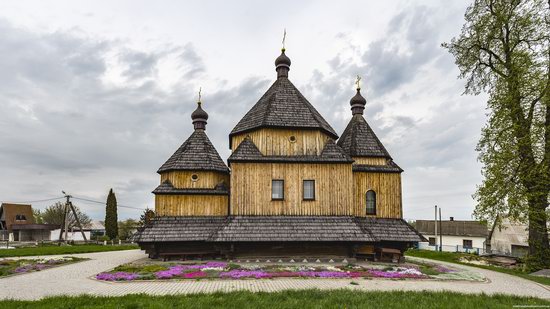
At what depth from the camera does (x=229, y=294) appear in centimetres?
934

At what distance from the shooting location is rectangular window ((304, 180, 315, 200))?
59.0ft

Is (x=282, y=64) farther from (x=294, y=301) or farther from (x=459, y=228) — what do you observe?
(x=459, y=228)

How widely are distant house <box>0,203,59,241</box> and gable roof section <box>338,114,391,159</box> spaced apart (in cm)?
4527

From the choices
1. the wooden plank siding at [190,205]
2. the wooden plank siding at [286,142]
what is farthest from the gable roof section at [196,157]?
the wooden plank siding at [286,142]

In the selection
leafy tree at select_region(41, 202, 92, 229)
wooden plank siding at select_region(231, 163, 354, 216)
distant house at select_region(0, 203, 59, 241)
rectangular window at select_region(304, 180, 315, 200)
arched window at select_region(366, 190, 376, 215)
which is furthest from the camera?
leafy tree at select_region(41, 202, 92, 229)

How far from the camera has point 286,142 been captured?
1855 cm

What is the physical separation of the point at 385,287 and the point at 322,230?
585cm

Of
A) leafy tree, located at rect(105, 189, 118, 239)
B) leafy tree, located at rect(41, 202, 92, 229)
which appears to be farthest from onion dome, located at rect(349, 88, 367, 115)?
leafy tree, located at rect(41, 202, 92, 229)

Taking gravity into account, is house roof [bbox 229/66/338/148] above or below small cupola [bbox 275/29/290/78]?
below

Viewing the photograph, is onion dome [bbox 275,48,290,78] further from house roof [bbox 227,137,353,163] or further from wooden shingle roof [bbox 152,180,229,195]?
wooden shingle roof [bbox 152,180,229,195]

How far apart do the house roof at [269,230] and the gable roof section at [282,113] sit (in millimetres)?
4863

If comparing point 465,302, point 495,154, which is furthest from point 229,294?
point 495,154

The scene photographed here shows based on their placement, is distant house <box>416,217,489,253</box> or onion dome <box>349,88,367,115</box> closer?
onion dome <box>349,88,367,115</box>

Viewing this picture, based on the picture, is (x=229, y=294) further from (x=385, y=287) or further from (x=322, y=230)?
(x=322, y=230)
